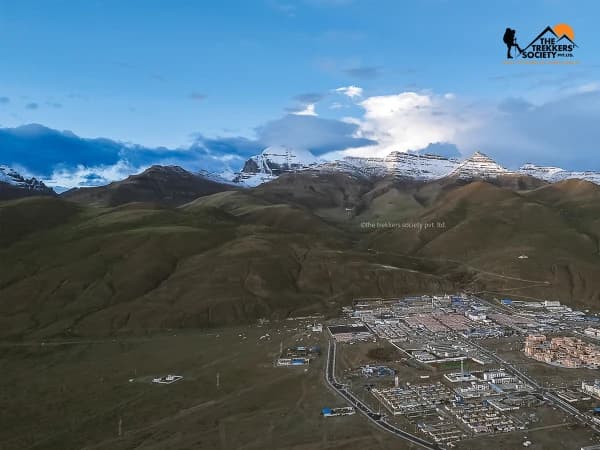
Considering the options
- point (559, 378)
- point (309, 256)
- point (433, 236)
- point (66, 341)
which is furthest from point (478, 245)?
point (66, 341)

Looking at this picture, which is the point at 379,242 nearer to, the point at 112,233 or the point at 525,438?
the point at 112,233

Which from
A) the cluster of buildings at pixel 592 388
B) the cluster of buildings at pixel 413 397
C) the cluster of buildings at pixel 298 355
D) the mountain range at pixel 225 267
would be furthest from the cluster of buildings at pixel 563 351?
the mountain range at pixel 225 267

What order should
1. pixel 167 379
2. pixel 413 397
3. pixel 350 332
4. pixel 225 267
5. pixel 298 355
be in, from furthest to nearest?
pixel 225 267 → pixel 350 332 → pixel 298 355 → pixel 167 379 → pixel 413 397

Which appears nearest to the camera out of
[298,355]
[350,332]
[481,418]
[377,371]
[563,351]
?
[481,418]

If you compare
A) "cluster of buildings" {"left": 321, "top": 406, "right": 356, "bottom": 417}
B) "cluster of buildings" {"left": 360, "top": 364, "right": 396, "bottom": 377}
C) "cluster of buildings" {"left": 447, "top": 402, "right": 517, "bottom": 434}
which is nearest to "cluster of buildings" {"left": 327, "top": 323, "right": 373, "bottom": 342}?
"cluster of buildings" {"left": 360, "top": 364, "right": 396, "bottom": 377}

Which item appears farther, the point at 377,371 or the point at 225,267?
the point at 225,267

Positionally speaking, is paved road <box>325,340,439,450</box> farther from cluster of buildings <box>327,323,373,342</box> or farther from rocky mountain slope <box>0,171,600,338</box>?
rocky mountain slope <box>0,171,600,338</box>

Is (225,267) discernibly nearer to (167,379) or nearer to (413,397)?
(167,379)

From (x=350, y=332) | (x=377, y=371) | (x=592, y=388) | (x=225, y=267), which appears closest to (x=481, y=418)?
(x=592, y=388)
